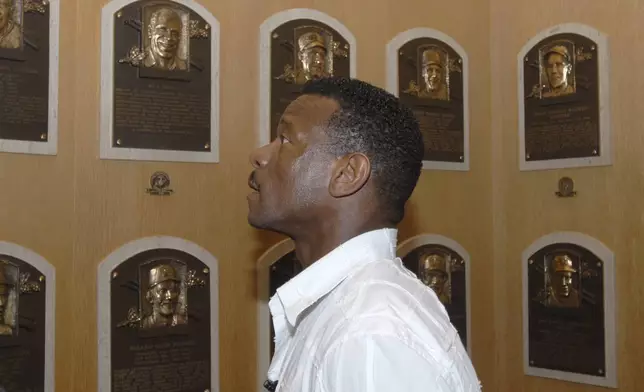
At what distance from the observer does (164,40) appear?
6.40 feet

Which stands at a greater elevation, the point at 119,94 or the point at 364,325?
the point at 119,94

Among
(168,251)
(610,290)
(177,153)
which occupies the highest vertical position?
(177,153)

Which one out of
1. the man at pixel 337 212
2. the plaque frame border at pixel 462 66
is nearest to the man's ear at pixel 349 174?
the man at pixel 337 212

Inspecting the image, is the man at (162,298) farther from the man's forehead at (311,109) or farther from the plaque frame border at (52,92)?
the man's forehead at (311,109)

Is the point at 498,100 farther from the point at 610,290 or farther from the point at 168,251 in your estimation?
the point at 168,251

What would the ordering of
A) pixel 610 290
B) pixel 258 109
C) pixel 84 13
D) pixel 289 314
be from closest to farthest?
pixel 289 314 → pixel 84 13 → pixel 258 109 → pixel 610 290

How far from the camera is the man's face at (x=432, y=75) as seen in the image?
7.92ft

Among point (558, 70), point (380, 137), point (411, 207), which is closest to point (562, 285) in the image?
point (411, 207)

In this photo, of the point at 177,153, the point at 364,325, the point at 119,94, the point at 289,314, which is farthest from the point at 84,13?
the point at 364,325

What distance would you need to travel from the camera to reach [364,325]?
915 mm

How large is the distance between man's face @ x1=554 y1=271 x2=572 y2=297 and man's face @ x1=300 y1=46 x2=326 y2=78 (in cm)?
100

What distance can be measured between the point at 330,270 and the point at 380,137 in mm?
245

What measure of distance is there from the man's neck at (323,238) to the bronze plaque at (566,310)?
129cm

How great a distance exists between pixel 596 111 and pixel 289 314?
1.53 m
